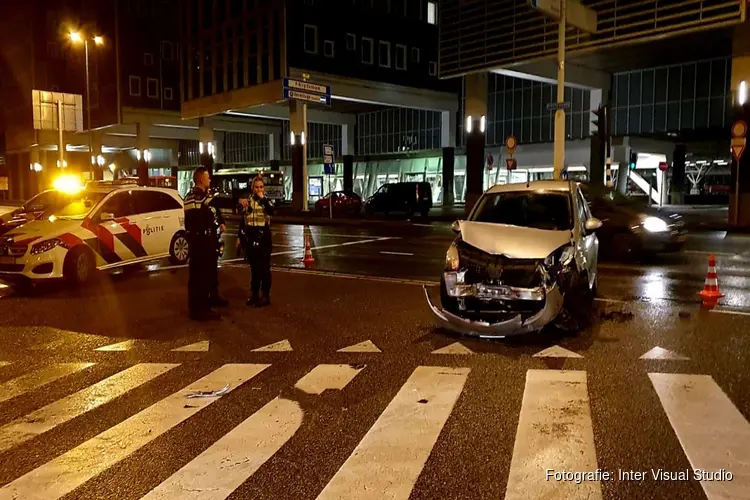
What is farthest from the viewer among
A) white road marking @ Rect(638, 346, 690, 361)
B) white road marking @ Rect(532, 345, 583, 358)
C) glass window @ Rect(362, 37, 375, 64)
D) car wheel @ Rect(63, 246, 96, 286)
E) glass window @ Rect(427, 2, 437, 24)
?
glass window @ Rect(427, 2, 437, 24)

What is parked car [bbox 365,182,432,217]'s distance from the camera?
33438 millimetres

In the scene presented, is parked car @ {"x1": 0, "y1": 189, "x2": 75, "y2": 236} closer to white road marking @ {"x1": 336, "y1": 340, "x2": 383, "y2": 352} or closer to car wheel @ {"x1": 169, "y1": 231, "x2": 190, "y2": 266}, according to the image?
car wheel @ {"x1": 169, "y1": 231, "x2": 190, "y2": 266}

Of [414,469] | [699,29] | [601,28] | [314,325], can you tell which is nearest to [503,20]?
[601,28]

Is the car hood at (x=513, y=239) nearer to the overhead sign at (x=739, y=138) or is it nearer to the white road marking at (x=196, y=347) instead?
the white road marking at (x=196, y=347)

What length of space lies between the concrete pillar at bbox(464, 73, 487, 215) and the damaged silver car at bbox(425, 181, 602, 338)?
23.3 m

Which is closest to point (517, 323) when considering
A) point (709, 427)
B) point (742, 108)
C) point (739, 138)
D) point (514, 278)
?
point (514, 278)

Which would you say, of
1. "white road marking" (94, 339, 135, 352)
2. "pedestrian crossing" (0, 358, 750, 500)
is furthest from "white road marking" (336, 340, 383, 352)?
"white road marking" (94, 339, 135, 352)

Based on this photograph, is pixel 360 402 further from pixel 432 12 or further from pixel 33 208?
pixel 432 12

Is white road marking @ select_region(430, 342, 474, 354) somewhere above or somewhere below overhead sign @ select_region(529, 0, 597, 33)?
below

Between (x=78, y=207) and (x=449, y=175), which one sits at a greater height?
(x=449, y=175)

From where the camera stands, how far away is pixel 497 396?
5.59 meters

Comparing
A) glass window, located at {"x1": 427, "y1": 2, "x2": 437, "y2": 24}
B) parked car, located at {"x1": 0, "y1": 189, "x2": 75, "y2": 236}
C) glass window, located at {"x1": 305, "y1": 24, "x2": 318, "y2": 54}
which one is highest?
glass window, located at {"x1": 427, "y1": 2, "x2": 437, "y2": 24}

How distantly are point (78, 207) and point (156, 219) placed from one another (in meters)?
1.51

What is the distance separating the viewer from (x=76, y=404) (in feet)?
18.5
